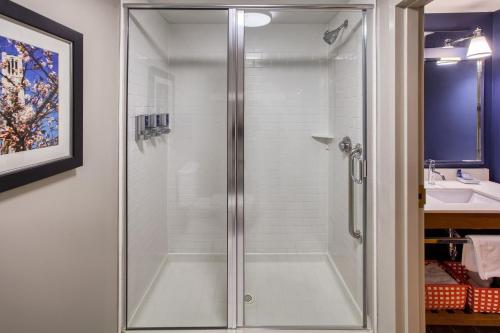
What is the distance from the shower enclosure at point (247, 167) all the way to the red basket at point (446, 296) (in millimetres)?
533

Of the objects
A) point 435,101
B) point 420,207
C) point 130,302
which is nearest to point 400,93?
point 420,207

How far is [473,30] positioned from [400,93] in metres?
1.51

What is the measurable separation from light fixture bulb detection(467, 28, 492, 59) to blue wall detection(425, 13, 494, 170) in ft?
0.25

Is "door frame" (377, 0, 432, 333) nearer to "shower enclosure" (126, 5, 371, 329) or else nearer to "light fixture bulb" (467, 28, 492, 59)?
"shower enclosure" (126, 5, 371, 329)

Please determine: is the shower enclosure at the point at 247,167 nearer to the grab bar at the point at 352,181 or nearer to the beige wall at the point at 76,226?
the grab bar at the point at 352,181

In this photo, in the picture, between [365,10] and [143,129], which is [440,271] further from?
[143,129]

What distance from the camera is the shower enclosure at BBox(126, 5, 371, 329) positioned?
2.15m

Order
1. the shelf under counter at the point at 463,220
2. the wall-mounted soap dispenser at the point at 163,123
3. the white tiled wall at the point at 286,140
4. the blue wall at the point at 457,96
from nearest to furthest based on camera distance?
the shelf under counter at the point at 463,220, the white tiled wall at the point at 286,140, the wall-mounted soap dispenser at the point at 163,123, the blue wall at the point at 457,96

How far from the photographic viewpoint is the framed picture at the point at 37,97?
1.01 metres

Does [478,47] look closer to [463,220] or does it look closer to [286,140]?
[463,220]

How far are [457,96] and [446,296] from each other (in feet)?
4.90

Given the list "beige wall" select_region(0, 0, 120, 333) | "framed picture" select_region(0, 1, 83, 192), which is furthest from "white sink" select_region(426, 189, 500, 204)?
"framed picture" select_region(0, 1, 83, 192)

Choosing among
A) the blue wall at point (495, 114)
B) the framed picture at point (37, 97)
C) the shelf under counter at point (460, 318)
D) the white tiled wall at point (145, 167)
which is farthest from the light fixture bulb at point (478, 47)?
the framed picture at point (37, 97)

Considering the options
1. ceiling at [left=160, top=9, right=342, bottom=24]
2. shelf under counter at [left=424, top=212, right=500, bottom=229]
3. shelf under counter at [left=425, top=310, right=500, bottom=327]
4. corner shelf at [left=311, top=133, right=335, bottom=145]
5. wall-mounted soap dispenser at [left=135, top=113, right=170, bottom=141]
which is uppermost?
ceiling at [left=160, top=9, right=342, bottom=24]
